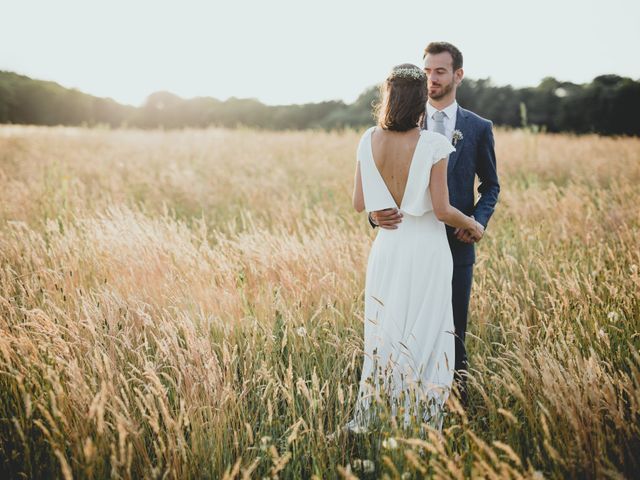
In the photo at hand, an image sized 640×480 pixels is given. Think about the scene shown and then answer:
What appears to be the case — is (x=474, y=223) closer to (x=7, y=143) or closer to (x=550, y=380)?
(x=550, y=380)

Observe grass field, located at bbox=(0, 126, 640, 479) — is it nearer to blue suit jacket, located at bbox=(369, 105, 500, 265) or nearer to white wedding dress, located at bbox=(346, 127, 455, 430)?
white wedding dress, located at bbox=(346, 127, 455, 430)

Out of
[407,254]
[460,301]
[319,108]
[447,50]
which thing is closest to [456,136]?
[447,50]

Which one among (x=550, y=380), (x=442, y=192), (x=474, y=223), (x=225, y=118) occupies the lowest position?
(x=550, y=380)

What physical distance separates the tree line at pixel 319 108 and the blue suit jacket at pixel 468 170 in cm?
1420

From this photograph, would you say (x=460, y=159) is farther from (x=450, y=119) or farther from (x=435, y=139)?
(x=435, y=139)

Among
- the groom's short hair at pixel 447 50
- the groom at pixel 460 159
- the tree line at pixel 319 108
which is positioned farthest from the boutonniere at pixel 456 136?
the tree line at pixel 319 108

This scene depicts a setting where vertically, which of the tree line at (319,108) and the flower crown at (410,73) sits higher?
the tree line at (319,108)

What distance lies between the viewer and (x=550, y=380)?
1.92 meters

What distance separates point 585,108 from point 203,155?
26.4 metres

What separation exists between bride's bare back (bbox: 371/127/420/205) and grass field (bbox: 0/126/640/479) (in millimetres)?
838

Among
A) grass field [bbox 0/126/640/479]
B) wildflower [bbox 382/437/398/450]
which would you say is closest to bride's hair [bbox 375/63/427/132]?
grass field [bbox 0/126/640/479]

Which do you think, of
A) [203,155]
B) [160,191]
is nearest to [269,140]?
[203,155]

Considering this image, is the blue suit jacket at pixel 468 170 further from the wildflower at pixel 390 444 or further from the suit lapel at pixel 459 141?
the wildflower at pixel 390 444

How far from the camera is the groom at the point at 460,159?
2727 millimetres
